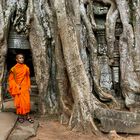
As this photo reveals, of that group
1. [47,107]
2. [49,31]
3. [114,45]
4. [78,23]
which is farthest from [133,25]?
[47,107]

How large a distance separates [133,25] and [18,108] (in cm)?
256

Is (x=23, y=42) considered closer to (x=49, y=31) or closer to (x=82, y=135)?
(x=49, y=31)

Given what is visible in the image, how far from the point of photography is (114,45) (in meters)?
6.80

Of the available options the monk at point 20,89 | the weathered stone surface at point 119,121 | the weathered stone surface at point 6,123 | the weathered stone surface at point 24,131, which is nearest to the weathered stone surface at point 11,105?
the weathered stone surface at point 6,123

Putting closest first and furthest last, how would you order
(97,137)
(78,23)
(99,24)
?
(97,137) < (78,23) < (99,24)

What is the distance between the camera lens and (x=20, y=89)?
19.8 ft

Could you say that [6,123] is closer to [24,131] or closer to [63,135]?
[24,131]

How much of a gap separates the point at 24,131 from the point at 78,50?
1.63 meters

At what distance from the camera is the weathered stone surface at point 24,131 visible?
17.1 ft

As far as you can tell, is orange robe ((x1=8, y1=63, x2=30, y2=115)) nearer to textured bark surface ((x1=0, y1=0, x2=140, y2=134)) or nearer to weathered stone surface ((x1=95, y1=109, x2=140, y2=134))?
textured bark surface ((x1=0, y1=0, x2=140, y2=134))

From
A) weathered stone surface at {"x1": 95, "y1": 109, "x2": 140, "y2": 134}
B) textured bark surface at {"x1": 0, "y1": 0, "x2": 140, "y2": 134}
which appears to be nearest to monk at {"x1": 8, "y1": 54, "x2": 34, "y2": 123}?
textured bark surface at {"x1": 0, "y1": 0, "x2": 140, "y2": 134}

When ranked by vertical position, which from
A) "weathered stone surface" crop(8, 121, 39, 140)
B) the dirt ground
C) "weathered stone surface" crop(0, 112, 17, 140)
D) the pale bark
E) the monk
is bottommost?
the dirt ground

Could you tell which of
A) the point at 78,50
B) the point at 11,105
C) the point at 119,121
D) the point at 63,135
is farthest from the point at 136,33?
the point at 11,105

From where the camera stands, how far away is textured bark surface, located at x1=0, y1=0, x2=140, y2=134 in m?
6.09
